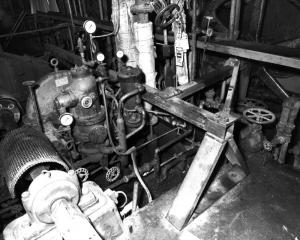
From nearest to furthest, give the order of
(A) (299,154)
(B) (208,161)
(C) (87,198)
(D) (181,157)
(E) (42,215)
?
(E) (42,215) < (C) (87,198) < (B) (208,161) < (A) (299,154) < (D) (181,157)

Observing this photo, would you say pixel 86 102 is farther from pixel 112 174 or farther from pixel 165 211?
pixel 165 211

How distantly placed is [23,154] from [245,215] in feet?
6.43

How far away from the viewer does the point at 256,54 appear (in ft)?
8.39

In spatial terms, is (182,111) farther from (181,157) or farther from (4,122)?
(4,122)

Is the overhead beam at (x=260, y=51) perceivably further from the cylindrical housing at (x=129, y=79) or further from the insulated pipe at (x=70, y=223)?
the insulated pipe at (x=70, y=223)

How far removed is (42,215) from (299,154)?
272 cm

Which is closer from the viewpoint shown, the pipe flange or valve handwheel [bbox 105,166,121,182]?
the pipe flange

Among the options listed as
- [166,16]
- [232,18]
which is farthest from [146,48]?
[232,18]

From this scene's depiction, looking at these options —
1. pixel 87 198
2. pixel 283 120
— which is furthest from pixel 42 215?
pixel 283 120

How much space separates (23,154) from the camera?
2061mm

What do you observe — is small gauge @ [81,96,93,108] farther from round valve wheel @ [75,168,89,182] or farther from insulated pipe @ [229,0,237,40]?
insulated pipe @ [229,0,237,40]

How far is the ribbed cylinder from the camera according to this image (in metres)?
1.96

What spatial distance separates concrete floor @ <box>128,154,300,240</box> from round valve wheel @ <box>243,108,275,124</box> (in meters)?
0.55

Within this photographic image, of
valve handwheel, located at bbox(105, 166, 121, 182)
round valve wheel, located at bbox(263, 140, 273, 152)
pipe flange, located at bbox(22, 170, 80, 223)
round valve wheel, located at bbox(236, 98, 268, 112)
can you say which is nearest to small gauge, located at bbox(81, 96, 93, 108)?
valve handwheel, located at bbox(105, 166, 121, 182)
